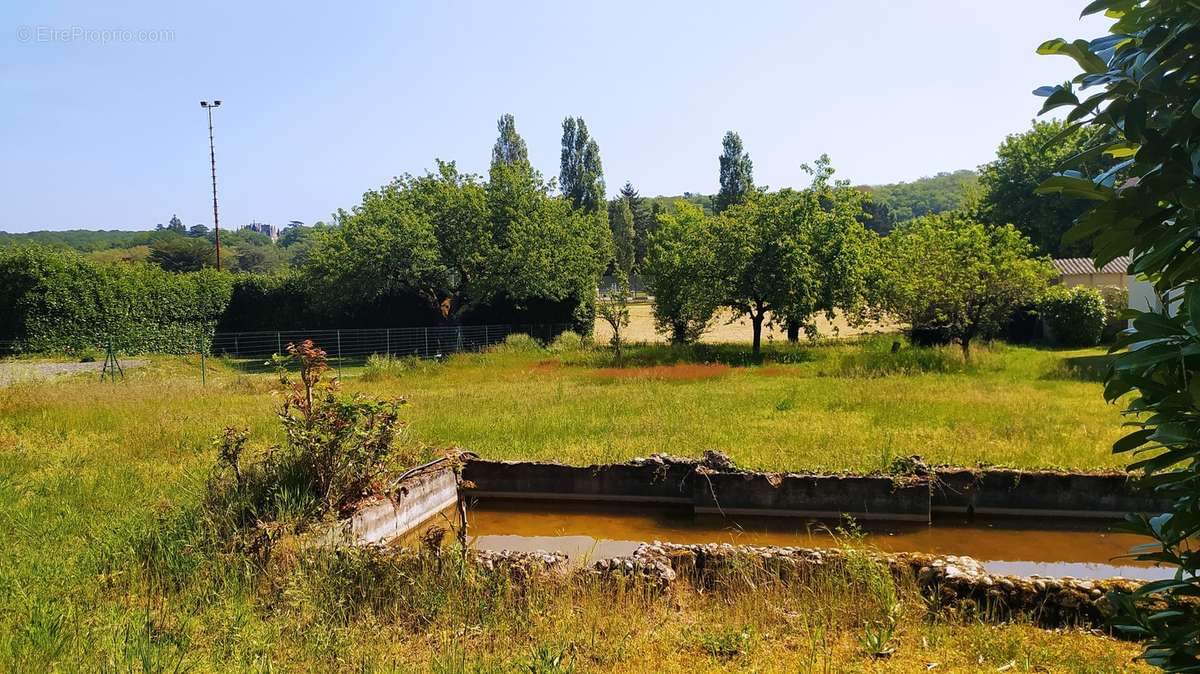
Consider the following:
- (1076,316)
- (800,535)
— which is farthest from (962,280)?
(800,535)

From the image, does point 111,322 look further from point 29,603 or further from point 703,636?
point 703,636

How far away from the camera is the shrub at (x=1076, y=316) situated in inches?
1026

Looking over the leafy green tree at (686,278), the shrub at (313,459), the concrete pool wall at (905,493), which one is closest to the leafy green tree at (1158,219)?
the shrub at (313,459)

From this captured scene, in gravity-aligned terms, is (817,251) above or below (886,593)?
above

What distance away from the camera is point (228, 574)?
18.7ft

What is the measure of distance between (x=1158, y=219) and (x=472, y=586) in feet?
16.2

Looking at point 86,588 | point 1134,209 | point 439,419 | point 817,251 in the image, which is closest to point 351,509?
point 86,588

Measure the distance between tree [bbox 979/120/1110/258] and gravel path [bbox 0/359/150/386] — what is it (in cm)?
4068

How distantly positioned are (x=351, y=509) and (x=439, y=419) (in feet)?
20.1

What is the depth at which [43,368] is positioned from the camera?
2333cm

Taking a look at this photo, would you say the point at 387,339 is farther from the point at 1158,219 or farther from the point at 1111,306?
the point at 1158,219

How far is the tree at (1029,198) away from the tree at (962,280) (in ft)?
53.8

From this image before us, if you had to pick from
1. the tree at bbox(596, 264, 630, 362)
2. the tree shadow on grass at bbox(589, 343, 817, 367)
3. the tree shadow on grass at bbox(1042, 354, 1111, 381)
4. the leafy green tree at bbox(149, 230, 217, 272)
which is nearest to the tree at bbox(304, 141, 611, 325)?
the tree at bbox(596, 264, 630, 362)

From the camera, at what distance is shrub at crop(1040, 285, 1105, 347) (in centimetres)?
2606
